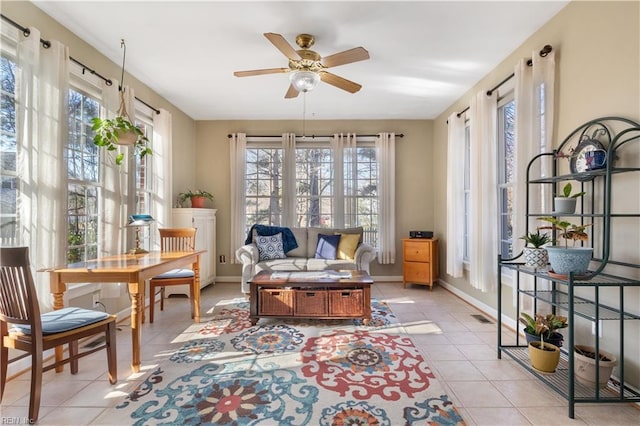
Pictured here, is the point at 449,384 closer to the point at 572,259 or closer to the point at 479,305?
the point at 572,259

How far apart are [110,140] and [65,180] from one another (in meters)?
0.48

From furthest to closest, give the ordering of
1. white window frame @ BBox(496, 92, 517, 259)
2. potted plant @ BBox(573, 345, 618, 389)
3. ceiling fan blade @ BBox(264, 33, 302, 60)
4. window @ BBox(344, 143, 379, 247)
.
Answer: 1. window @ BBox(344, 143, 379, 247)
2. white window frame @ BBox(496, 92, 517, 259)
3. ceiling fan blade @ BBox(264, 33, 302, 60)
4. potted plant @ BBox(573, 345, 618, 389)

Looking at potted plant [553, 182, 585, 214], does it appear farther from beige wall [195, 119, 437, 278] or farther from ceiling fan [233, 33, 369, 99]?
beige wall [195, 119, 437, 278]

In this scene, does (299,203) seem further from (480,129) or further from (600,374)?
(600,374)

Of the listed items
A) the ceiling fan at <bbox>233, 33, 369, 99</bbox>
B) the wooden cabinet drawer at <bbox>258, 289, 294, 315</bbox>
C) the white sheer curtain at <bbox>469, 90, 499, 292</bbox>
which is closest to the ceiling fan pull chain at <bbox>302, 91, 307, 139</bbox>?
the ceiling fan at <bbox>233, 33, 369, 99</bbox>

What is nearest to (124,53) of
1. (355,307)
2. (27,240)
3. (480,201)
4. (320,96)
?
(27,240)

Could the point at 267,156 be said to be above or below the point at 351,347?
above

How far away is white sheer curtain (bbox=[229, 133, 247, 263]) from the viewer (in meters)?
5.24

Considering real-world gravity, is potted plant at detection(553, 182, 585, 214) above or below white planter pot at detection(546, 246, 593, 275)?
above

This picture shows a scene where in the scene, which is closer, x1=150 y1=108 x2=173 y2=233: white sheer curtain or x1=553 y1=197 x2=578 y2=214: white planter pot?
x1=553 y1=197 x2=578 y2=214: white planter pot

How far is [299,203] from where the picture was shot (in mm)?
5371

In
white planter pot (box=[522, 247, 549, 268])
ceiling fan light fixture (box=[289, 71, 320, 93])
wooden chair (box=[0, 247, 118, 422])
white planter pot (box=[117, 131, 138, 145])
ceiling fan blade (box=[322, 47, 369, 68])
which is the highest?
ceiling fan blade (box=[322, 47, 369, 68])

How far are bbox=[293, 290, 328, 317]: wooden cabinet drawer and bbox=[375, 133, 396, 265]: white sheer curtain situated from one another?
2266mm

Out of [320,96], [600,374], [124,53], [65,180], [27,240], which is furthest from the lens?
[320,96]
